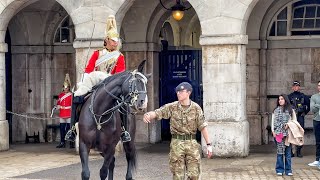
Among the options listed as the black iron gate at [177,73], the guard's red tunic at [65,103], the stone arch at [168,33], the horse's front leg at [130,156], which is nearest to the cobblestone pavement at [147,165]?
the guard's red tunic at [65,103]

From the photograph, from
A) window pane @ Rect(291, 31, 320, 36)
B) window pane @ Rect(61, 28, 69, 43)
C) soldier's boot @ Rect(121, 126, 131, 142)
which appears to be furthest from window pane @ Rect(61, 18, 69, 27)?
soldier's boot @ Rect(121, 126, 131, 142)

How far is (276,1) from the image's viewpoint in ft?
66.2

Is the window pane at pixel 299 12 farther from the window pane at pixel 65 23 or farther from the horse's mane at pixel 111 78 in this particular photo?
the horse's mane at pixel 111 78

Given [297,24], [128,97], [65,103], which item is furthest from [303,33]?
[128,97]

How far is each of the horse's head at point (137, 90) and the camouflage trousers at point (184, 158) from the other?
0.83 m

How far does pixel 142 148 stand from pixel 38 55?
4.97 m

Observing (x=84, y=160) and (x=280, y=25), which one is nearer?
(x=84, y=160)

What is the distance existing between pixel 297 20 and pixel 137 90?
10.8 metres

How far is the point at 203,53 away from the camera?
57.2ft

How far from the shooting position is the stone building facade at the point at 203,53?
17.2 meters

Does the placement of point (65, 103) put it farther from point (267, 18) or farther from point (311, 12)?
point (311, 12)

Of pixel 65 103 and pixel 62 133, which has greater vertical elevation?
pixel 65 103

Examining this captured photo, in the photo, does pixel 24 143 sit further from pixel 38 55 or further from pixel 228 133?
pixel 228 133

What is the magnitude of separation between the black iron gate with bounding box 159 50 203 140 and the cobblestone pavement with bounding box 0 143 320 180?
2.48m
